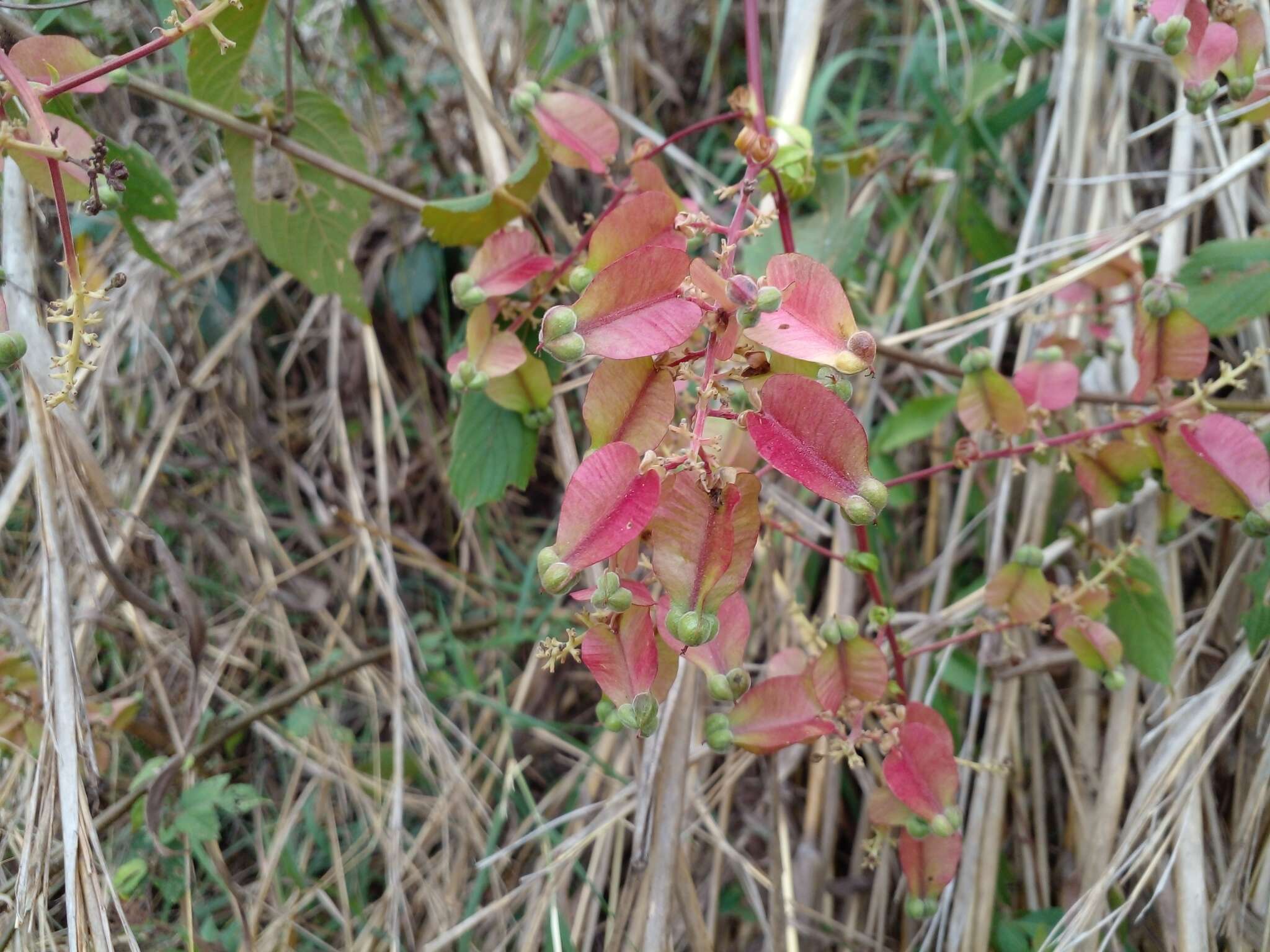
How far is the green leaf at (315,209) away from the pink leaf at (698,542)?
0.56 meters

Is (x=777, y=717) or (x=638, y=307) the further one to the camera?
(x=777, y=717)

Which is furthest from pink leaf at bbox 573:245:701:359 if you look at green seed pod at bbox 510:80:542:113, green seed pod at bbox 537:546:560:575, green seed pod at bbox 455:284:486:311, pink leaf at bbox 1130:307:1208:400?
pink leaf at bbox 1130:307:1208:400

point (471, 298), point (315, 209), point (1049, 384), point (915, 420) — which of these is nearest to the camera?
point (471, 298)

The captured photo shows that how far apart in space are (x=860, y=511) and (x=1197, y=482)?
40cm

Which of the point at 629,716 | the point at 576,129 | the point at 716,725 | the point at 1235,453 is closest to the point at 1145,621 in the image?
the point at 1235,453

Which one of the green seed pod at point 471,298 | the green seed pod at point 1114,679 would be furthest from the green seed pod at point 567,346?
the green seed pod at point 1114,679

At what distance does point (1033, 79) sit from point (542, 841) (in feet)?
3.97

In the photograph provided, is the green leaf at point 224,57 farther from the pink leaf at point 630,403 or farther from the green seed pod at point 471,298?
the pink leaf at point 630,403

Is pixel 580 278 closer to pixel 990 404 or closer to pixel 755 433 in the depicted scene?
pixel 755 433

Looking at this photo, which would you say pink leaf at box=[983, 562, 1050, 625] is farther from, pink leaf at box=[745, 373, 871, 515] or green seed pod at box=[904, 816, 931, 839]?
pink leaf at box=[745, 373, 871, 515]

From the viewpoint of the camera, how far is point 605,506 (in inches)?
18.2

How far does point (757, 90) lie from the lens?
29.0 inches

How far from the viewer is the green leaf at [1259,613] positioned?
2.45 ft

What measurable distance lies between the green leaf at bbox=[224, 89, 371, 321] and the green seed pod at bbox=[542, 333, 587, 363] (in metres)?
0.52
